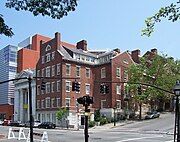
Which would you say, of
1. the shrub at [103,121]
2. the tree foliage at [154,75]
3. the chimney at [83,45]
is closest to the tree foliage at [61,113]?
the shrub at [103,121]

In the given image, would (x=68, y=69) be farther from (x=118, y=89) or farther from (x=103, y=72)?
(x=118, y=89)

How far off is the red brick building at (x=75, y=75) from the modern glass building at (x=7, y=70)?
26531 mm

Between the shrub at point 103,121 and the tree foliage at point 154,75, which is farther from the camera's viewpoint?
the tree foliage at point 154,75

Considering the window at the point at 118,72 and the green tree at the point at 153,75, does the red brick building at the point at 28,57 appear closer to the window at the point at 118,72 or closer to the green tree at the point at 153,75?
the window at the point at 118,72

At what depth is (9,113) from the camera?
104000 millimetres

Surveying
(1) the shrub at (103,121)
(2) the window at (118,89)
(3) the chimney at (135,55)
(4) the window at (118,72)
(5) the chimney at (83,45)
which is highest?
(5) the chimney at (83,45)

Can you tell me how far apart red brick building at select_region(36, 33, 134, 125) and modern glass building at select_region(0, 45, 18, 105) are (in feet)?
87.0

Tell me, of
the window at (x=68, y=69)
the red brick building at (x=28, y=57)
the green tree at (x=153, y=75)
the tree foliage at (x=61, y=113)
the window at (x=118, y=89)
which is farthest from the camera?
the red brick building at (x=28, y=57)

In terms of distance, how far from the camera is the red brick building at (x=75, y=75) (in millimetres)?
74312

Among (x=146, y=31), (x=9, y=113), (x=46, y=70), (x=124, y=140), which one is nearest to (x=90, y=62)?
(x=46, y=70)

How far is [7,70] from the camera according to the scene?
10931cm

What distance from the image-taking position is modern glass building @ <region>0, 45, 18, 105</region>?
107 m

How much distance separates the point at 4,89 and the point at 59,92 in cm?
3965

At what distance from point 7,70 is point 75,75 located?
38988 millimetres
